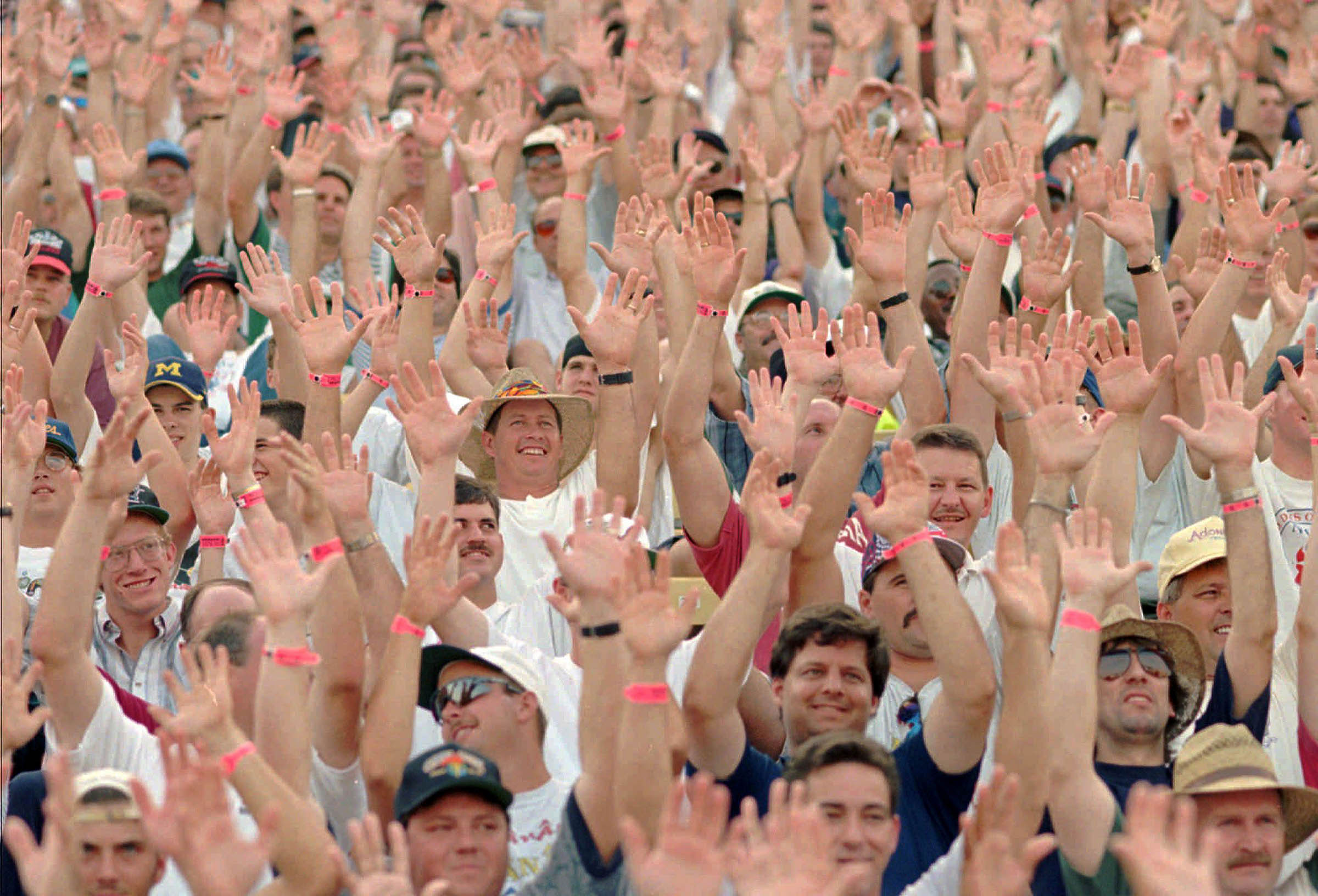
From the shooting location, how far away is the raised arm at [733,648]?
4152 mm

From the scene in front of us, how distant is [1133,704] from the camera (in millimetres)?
4383

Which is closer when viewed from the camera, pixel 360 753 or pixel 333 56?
pixel 360 753

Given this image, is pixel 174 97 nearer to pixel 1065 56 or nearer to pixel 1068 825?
pixel 1065 56

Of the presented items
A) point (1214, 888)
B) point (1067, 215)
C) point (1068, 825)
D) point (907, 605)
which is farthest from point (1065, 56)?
point (1214, 888)

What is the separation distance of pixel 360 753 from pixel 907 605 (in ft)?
5.26

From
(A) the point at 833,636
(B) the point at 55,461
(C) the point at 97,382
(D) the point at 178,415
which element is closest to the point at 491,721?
(A) the point at 833,636

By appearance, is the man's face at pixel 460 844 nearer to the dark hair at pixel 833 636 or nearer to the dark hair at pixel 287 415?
the dark hair at pixel 833 636

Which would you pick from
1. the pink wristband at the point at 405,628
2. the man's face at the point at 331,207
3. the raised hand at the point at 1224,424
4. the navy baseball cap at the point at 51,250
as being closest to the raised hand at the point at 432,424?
the pink wristband at the point at 405,628

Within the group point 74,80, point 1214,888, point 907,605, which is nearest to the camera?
point 1214,888

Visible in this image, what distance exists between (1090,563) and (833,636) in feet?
2.09

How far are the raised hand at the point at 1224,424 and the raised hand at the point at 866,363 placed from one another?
2.37ft

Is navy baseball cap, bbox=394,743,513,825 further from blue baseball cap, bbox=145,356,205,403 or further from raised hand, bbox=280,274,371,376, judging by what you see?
blue baseball cap, bbox=145,356,205,403

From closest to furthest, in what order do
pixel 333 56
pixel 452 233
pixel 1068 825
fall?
pixel 1068 825
pixel 452 233
pixel 333 56

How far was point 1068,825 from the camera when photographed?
3.96 m
